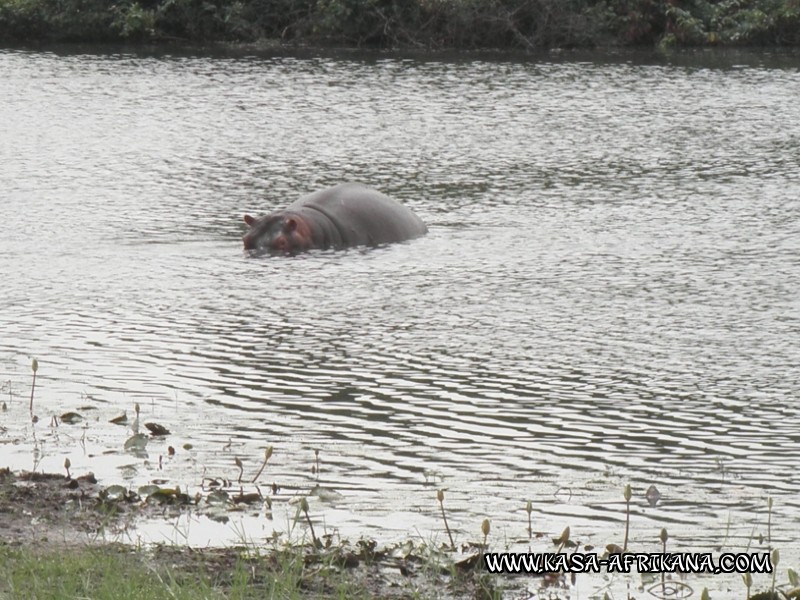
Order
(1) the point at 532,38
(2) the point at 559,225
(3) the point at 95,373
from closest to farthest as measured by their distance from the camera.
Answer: (3) the point at 95,373, (2) the point at 559,225, (1) the point at 532,38

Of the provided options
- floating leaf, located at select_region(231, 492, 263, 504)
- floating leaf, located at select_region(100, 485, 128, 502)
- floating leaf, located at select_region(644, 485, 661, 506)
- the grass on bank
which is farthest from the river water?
the grass on bank

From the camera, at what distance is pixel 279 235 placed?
1059cm

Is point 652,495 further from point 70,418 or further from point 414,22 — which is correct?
point 414,22

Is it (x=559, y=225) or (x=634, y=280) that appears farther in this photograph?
(x=559, y=225)

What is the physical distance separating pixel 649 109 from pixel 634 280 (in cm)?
952

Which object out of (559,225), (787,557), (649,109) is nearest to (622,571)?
(787,557)

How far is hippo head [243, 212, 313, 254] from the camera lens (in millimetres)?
10570

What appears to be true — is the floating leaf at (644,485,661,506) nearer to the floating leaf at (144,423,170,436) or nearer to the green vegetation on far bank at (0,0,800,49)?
the floating leaf at (144,423,170,436)

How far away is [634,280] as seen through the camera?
9.48m

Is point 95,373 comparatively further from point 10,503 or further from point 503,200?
point 503,200

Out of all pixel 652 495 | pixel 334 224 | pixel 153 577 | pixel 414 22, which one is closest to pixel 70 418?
pixel 153 577

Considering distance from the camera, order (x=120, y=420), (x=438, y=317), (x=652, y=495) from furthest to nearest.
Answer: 1. (x=438, y=317)
2. (x=120, y=420)
3. (x=652, y=495)

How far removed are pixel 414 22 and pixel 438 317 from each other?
66.6ft

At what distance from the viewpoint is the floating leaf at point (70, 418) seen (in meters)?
6.34
